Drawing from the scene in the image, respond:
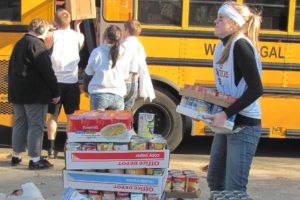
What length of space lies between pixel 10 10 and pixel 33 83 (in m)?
1.39

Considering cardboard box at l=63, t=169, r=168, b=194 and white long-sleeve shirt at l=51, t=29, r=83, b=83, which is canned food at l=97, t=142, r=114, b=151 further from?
white long-sleeve shirt at l=51, t=29, r=83, b=83

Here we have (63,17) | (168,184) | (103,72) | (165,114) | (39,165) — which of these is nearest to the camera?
(168,184)

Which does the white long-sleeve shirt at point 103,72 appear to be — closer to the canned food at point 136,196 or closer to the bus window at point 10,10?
the bus window at point 10,10

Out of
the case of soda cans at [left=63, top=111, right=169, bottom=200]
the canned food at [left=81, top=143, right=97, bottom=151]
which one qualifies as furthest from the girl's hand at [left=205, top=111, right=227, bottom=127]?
the canned food at [left=81, top=143, right=97, bottom=151]

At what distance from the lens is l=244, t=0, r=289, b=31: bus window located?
20.4 ft

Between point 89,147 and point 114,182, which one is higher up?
point 89,147

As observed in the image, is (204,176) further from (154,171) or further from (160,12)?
(154,171)

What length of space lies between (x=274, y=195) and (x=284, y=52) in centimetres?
A: 193

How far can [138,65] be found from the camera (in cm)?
555

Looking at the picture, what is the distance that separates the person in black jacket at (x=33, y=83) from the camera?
5.35 metres

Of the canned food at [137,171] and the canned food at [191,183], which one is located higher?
the canned food at [137,171]

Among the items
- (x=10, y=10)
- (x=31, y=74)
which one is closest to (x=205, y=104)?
(x=31, y=74)

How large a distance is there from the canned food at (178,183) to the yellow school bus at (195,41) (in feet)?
10.2

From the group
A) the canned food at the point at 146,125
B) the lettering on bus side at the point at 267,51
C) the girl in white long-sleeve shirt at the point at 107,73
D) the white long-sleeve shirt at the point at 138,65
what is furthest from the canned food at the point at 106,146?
the lettering on bus side at the point at 267,51
